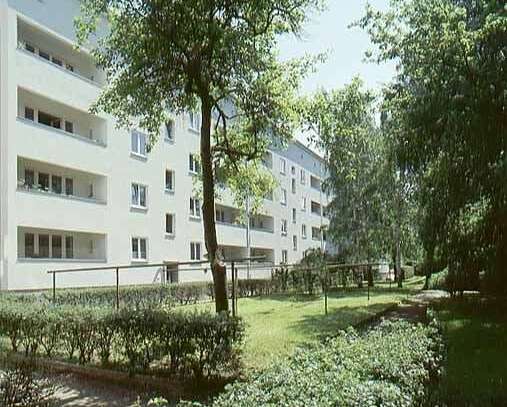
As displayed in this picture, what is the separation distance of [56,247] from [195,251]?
11809 millimetres

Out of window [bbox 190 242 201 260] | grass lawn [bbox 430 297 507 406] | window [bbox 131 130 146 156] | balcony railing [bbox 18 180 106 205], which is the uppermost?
window [bbox 131 130 146 156]

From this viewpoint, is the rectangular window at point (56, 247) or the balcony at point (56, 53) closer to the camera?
the balcony at point (56, 53)

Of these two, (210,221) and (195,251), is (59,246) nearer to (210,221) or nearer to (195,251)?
(195,251)

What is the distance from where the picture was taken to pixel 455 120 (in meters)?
12.5

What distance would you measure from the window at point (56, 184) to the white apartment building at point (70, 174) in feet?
0.15

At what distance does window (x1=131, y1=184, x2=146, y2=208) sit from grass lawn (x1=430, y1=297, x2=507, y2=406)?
1561cm

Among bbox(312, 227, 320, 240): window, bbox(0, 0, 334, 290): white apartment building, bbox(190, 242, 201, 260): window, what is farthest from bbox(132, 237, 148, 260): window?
bbox(312, 227, 320, 240): window

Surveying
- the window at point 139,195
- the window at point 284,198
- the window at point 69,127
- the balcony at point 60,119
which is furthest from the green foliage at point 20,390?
the window at point 284,198

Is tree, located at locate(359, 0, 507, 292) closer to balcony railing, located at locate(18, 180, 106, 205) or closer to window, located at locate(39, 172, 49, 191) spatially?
balcony railing, located at locate(18, 180, 106, 205)

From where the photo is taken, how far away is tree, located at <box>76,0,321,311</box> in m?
10.5

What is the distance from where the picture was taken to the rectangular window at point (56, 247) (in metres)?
23.1

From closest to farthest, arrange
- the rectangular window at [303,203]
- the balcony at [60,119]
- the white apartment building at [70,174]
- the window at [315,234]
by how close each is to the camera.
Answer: the white apartment building at [70,174] < the balcony at [60,119] < the rectangular window at [303,203] < the window at [315,234]

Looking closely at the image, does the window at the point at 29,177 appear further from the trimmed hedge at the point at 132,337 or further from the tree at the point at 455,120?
the tree at the point at 455,120

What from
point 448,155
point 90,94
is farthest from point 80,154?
point 448,155
